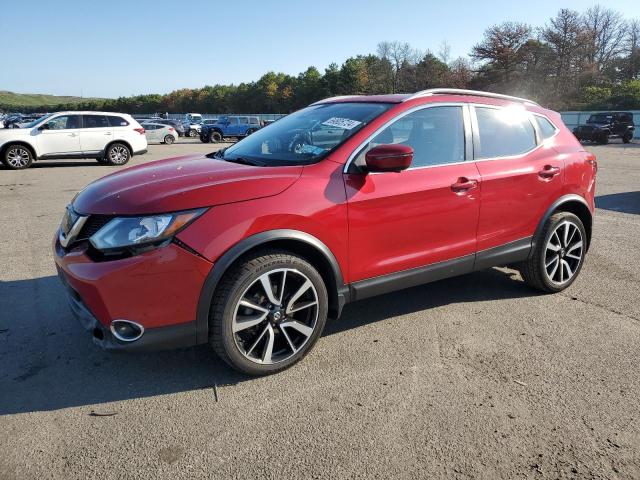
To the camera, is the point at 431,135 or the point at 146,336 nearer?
the point at 146,336

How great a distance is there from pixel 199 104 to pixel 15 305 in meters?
99.0

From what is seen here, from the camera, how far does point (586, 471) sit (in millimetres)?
2250

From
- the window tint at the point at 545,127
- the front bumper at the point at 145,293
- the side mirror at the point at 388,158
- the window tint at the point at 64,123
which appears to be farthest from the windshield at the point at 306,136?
the window tint at the point at 64,123

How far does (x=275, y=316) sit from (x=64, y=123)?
14.3 m

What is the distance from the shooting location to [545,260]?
171 inches

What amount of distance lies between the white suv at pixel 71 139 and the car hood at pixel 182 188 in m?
13.1

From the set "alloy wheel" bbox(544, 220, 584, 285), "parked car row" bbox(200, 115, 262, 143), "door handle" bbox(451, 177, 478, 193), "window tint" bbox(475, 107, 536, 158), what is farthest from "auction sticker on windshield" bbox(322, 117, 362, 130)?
"parked car row" bbox(200, 115, 262, 143)

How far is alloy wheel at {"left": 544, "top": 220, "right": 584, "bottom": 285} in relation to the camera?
4.36m

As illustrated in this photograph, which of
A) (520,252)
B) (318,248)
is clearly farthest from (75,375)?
(520,252)

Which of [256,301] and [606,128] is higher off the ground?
[606,128]

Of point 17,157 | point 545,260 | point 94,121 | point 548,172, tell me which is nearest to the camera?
point 548,172

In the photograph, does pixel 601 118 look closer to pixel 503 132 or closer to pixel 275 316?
pixel 503 132

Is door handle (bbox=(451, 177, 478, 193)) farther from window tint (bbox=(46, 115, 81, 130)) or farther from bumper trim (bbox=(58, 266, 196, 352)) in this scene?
window tint (bbox=(46, 115, 81, 130))

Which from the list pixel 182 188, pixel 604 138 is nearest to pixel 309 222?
pixel 182 188
